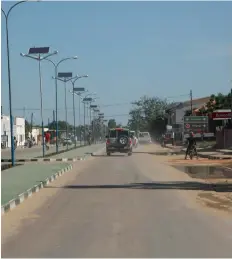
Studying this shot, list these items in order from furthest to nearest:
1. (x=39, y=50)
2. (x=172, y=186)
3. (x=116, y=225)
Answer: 1. (x=39, y=50)
2. (x=172, y=186)
3. (x=116, y=225)

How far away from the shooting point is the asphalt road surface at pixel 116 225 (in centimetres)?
823

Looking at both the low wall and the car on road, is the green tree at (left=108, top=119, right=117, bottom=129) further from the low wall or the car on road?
the car on road

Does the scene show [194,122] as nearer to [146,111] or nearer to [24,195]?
[24,195]

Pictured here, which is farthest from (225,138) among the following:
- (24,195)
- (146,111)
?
(146,111)

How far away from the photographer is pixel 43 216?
39.1ft

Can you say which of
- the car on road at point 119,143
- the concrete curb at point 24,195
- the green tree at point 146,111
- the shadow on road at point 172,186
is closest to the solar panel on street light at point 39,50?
the car on road at point 119,143

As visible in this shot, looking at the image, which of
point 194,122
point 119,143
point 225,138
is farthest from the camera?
point 194,122

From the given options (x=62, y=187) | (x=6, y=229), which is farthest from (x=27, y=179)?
(x=6, y=229)

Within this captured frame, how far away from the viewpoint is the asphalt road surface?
27.0 feet

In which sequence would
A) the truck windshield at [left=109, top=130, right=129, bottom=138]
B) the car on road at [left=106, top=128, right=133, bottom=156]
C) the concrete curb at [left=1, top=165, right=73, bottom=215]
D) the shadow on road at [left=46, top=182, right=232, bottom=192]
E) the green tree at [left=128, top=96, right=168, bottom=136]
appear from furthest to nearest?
the green tree at [left=128, top=96, right=168, bottom=136] → the truck windshield at [left=109, top=130, right=129, bottom=138] → the car on road at [left=106, top=128, right=133, bottom=156] → the shadow on road at [left=46, top=182, right=232, bottom=192] → the concrete curb at [left=1, top=165, right=73, bottom=215]

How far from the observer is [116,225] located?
10469mm

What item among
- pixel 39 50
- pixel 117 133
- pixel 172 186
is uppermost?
pixel 39 50

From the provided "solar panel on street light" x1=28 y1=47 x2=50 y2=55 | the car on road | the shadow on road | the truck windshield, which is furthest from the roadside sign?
the shadow on road

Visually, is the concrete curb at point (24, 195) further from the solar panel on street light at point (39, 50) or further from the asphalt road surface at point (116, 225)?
the solar panel on street light at point (39, 50)
